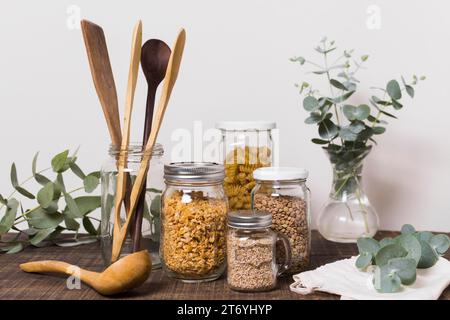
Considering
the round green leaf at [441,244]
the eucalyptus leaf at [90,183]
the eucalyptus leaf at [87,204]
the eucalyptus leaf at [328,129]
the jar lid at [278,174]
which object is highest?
the eucalyptus leaf at [328,129]

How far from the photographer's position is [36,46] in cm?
131

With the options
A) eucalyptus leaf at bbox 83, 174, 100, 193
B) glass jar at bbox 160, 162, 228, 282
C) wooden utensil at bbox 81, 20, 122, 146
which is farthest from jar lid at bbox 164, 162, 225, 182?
eucalyptus leaf at bbox 83, 174, 100, 193

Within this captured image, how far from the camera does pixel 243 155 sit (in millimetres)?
1070

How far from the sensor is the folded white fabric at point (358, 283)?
2.72 ft

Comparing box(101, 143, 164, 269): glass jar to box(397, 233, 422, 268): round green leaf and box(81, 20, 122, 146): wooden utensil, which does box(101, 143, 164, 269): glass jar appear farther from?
box(397, 233, 422, 268): round green leaf

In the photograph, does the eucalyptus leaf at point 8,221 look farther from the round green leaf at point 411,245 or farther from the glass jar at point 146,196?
the round green leaf at point 411,245

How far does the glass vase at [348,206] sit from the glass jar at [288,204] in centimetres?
20

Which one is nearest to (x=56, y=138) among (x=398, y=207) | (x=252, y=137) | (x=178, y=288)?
(x=252, y=137)

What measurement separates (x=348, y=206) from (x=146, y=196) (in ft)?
1.28

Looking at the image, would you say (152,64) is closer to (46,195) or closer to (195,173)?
(195,173)

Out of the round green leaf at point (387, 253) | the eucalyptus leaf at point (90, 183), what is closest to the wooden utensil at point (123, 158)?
the eucalyptus leaf at point (90, 183)

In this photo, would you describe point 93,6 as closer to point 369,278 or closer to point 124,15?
point 124,15

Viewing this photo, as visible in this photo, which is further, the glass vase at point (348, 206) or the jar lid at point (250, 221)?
the glass vase at point (348, 206)
